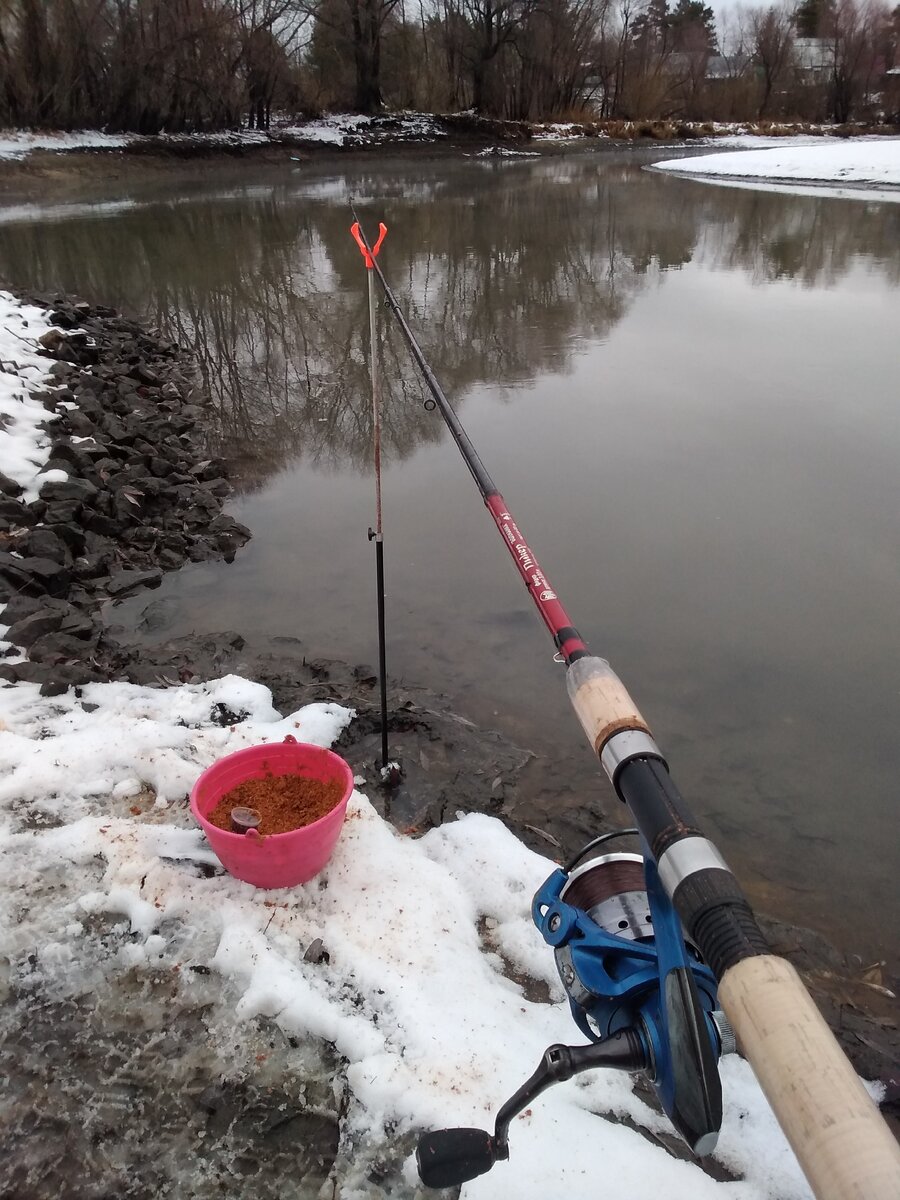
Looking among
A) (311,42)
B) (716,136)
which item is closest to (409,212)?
(311,42)

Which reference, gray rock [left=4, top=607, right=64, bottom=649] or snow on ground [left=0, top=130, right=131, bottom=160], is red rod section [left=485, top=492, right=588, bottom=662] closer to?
gray rock [left=4, top=607, right=64, bottom=649]

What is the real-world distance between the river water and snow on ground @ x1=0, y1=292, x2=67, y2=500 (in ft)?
4.26

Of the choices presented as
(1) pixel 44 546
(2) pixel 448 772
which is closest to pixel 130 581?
(1) pixel 44 546

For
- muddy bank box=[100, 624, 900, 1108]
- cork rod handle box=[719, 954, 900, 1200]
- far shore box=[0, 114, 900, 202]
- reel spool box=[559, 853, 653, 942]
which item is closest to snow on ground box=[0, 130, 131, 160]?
far shore box=[0, 114, 900, 202]

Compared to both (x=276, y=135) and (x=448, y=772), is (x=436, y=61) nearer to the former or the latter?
(x=276, y=135)

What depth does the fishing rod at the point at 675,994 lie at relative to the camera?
0.83 metres

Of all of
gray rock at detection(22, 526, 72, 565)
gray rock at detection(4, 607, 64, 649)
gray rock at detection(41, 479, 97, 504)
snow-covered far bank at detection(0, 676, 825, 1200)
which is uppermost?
gray rock at detection(41, 479, 97, 504)

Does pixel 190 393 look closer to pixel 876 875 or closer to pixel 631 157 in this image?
pixel 876 875

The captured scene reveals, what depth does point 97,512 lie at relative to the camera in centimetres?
475

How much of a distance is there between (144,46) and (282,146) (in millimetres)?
6100

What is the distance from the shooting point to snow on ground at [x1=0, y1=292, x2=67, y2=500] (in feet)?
16.2

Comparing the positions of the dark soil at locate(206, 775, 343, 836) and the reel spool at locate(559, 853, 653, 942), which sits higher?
the reel spool at locate(559, 853, 653, 942)

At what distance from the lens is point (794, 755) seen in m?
3.25

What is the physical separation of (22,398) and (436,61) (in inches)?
2019
